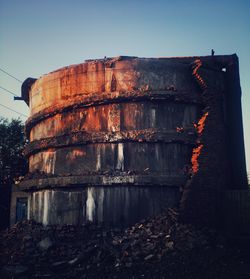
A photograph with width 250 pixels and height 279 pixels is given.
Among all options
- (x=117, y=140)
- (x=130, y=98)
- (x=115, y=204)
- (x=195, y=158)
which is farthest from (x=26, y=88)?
(x=195, y=158)

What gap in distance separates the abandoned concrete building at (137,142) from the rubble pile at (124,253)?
42cm

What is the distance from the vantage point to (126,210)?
7.81 m

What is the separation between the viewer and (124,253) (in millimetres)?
6695

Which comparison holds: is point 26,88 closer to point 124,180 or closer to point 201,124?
point 124,180

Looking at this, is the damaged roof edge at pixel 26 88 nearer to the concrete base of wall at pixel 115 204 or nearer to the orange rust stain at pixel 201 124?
the concrete base of wall at pixel 115 204

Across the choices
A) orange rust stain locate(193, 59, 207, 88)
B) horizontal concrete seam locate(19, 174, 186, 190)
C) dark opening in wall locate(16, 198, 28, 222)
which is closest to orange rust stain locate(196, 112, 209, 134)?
orange rust stain locate(193, 59, 207, 88)

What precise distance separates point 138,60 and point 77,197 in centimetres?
408

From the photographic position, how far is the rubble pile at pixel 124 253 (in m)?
6.15

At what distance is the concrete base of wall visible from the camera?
7.81 metres

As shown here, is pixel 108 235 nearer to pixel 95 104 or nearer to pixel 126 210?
pixel 126 210

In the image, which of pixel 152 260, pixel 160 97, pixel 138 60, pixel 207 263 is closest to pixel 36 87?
pixel 138 60

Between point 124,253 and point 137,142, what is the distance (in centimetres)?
283

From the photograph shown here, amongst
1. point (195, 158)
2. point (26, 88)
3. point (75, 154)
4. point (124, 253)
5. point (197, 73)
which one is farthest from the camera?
point (26, 88)

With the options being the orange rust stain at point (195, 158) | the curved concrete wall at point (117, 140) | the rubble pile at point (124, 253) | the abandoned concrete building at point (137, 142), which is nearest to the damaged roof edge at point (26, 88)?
the abandoned concrete building at point (137, 142)
